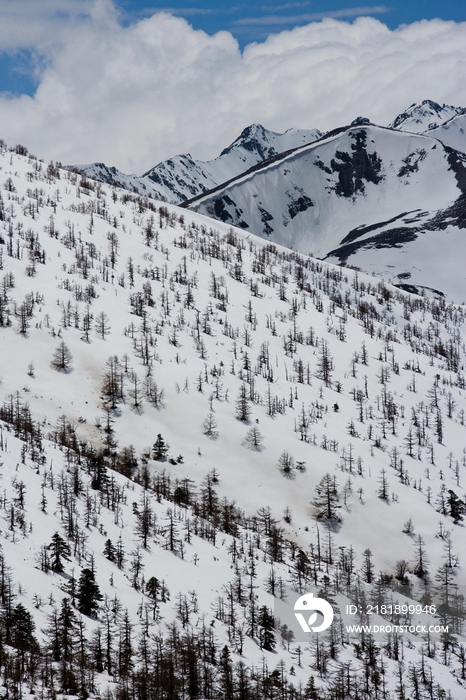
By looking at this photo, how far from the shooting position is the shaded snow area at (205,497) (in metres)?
53.9

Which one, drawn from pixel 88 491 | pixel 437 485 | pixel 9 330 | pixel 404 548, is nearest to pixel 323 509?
pixel 404 548

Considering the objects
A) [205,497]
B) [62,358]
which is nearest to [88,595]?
[205,497]

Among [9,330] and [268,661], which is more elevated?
[9,330]

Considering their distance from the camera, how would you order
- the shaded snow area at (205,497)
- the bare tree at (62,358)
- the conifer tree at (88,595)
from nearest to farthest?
the shaded snow area at (205,497), the conifer tree at (88,595), the bare tree at (62,358)

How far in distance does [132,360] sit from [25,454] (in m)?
56.1

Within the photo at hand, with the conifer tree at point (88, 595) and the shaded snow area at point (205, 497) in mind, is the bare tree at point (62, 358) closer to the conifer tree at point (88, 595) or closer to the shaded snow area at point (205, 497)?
the shaded snow area at point (205, 497)

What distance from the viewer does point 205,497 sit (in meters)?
106

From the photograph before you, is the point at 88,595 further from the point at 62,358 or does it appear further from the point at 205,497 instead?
the point at 62,358

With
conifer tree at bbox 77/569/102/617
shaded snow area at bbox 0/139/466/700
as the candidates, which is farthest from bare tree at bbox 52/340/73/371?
conifer tree at bbox 77/569/102/617

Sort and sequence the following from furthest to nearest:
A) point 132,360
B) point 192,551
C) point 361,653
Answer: point 132,360 → point 192,551 → point 361,653

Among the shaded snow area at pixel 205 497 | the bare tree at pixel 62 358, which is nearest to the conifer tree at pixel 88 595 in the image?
the shaded snow area at pixel 205 497

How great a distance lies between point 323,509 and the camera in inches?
4395

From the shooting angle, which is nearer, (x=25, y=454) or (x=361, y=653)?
(x=361, y=653)

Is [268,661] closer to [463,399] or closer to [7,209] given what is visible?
[463,399]
